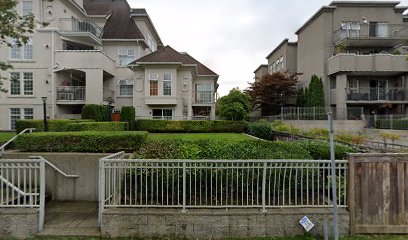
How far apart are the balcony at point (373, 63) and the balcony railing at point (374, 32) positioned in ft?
7.93

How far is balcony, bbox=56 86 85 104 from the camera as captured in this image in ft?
73.0

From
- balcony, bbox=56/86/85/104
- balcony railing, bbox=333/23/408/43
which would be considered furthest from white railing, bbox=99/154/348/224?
balcony railing, bbox=333/23/408/43

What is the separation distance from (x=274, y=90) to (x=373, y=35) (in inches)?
445

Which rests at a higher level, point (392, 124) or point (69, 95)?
point (69, 95)

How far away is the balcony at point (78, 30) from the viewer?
74.1ft

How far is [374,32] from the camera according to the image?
1061 inches

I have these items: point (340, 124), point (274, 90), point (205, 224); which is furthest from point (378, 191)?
point (274, 90)

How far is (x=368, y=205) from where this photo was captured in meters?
5.41

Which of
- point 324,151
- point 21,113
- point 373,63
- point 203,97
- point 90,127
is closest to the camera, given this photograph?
point 324,151

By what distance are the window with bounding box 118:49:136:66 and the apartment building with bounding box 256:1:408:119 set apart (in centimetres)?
1978

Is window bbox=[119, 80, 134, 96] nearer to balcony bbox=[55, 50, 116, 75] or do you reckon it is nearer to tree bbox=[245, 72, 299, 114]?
balcony bbox=[55, 50, 116, 75]

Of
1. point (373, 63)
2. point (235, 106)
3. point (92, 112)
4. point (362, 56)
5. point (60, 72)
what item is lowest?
point (92, 112)

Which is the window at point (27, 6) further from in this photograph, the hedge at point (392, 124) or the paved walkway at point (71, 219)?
the hedge at point (392, 124)

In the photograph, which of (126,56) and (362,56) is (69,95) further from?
(362,56)
